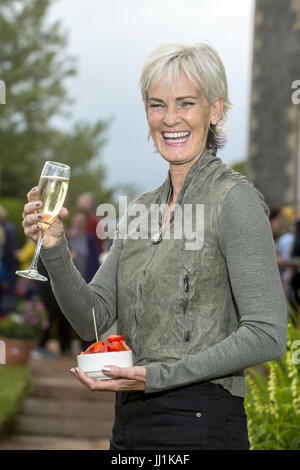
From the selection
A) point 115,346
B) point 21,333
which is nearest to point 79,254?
point 21,333

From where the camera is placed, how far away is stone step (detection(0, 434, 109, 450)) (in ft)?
22.8

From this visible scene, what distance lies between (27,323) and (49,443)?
2783mm

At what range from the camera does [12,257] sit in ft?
36.1

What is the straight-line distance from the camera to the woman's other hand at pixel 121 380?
1.98 metres

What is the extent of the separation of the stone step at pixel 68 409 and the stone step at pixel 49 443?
553 mm

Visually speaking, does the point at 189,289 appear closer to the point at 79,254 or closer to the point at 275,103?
the point at 79,254

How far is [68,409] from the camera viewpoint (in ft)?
26.8

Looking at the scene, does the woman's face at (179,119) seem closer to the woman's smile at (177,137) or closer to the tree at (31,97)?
the woman's smile at (177,137)

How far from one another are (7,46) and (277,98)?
1103cm

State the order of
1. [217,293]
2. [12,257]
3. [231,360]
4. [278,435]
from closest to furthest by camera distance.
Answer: [231,360], [217,293], [278,435], [12,257]

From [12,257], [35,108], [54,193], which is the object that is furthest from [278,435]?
[35,108]

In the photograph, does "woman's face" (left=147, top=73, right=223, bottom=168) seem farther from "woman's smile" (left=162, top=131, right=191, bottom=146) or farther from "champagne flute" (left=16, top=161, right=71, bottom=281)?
"champagne flute" (left=16, top=161, right=71, bottom=281)

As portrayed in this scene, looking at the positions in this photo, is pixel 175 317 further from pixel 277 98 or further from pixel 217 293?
pixel 277 98

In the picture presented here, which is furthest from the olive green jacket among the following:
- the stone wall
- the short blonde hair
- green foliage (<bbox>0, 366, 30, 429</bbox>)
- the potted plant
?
the stone wall
